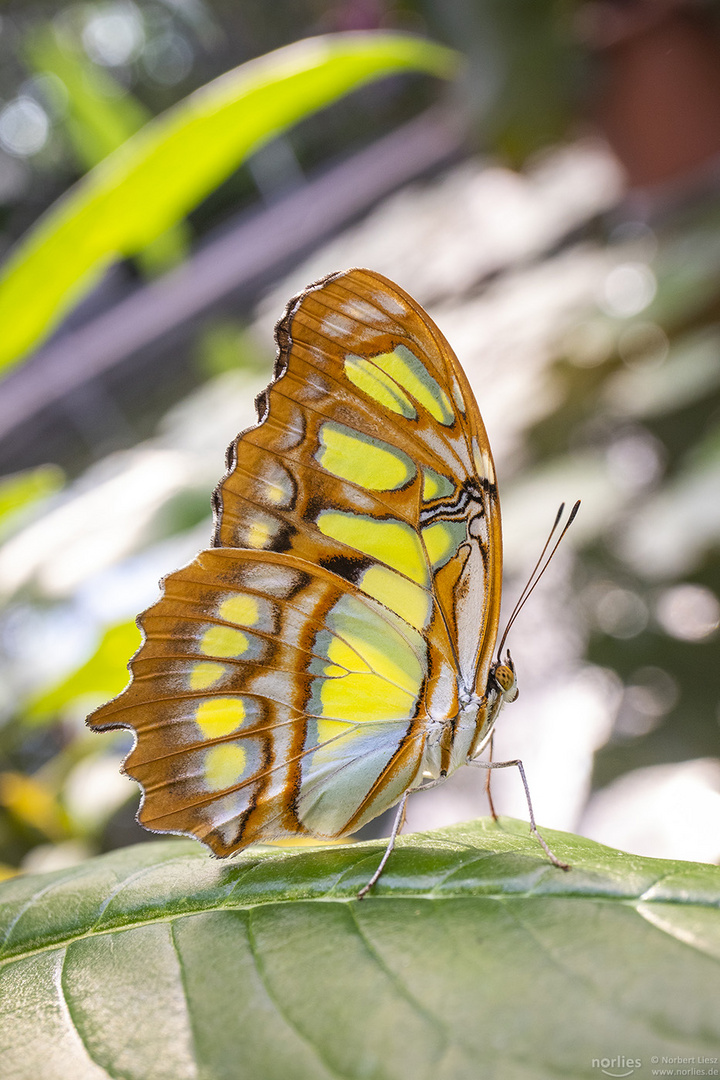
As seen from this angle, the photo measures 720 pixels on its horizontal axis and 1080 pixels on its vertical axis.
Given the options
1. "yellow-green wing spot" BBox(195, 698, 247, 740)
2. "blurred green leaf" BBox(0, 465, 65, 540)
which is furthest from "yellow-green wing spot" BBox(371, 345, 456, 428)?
"blurred green leaf" BBox(0, 465, 65, 540)

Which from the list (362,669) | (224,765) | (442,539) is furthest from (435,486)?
(224,765)

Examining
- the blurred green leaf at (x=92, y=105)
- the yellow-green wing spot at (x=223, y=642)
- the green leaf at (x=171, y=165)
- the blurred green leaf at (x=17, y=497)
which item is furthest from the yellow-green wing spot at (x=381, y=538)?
the blurred green leaf at (x=92, y=105)

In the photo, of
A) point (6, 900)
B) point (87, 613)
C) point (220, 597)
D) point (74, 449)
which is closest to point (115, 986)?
point (6, 900)

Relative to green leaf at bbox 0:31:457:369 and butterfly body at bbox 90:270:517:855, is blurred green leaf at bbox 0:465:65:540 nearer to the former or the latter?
green leaf at bbox 0:31:457:369

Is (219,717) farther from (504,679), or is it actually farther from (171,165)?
(171,165)

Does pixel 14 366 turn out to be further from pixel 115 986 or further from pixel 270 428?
pixel 115 986

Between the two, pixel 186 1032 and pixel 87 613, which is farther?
pixel 87 613
